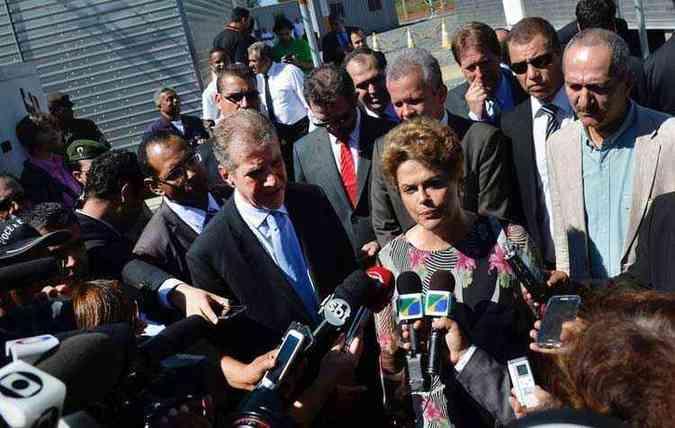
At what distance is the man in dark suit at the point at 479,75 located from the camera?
5.57 m

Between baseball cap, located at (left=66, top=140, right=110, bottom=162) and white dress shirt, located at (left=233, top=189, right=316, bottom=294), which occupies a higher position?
baseball cap, located at (left=66, top=140, right=110, bottom=162)

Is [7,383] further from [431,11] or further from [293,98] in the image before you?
[431,11]

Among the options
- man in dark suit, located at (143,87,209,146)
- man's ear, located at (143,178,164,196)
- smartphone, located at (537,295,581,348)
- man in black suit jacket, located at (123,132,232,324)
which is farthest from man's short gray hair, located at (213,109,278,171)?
man in dark suit, located at (143,87,209,146)

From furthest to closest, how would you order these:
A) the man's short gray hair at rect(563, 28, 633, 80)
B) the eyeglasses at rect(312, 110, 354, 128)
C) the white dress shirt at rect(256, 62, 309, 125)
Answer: the white dress shirt at rect(256, 62, 309, 125)
the eyeglasses at rect(312, 110, 354, 128)
the man's short gray hair at rect(563, 28, 633, 80)

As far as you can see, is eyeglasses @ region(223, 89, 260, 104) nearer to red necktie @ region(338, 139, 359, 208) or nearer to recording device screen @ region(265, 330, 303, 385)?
red necktie @ region(338, 139, 359, 208)

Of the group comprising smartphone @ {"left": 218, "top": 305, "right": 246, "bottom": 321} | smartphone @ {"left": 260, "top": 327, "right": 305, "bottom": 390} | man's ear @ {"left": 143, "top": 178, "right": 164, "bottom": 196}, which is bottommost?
smartphone @ {"left": 218, "top": 305, "right": 246, "bottom": 321}

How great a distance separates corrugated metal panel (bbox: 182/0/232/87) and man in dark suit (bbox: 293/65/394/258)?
1025cm

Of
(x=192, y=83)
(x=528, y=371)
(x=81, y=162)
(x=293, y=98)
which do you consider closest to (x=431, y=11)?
(x=192, y=83)

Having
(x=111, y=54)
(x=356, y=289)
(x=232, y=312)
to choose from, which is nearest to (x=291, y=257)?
(x=232, y=312)

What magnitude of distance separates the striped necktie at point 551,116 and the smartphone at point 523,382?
2618 millimetres

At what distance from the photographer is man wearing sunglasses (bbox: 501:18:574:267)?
15.3 ft

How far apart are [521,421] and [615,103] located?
9.54 feet

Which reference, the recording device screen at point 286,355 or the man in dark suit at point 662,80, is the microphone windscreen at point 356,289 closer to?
the recording device screen at point 286,355

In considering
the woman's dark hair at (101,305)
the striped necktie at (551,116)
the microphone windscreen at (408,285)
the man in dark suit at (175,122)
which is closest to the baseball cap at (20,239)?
the woman's dark hair at (101,305)
